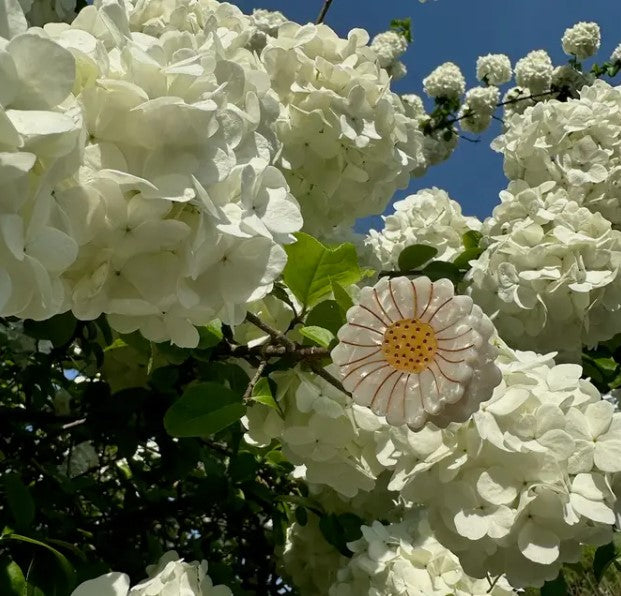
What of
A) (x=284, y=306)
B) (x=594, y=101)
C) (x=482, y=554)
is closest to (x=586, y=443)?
(x=482, y=554)

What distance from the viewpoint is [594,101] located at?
189 cm

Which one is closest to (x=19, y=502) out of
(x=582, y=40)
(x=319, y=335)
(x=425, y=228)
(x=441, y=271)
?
(x=319, y=335)

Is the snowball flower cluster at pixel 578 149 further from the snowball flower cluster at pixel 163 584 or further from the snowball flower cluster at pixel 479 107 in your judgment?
the snowball flower cluster at pixel 479 107

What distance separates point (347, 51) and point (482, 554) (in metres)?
0.96

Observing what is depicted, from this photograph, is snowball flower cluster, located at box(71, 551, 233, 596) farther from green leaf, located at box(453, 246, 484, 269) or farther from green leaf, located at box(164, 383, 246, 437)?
green leaf, located at box(453, 246, 484, 269)

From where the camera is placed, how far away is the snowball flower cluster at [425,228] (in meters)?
2.03

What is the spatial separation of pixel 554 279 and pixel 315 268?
2.02 ft

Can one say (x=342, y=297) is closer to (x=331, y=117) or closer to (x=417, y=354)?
(x=417, y=354)

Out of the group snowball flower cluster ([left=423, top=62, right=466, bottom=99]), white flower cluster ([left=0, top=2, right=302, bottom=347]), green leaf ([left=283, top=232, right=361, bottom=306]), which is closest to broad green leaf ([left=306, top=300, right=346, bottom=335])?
green leaf ([left=283, top=232, right=361, bottom=306])

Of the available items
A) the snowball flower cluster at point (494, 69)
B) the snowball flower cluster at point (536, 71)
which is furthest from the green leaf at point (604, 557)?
the snowball flower cluster at point (494, 69)

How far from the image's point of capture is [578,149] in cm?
180

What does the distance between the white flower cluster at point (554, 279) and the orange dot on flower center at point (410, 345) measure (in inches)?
29.3

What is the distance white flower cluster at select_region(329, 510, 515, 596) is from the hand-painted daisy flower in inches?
31.4

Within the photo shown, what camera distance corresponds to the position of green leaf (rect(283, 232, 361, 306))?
1.13 meters
